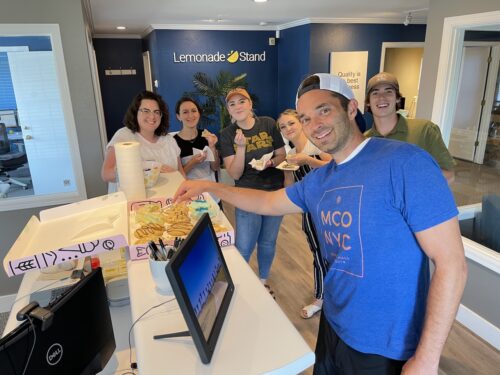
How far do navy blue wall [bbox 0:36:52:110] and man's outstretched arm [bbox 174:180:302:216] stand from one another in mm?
1896

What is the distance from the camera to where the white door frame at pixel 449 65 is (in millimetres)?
2502

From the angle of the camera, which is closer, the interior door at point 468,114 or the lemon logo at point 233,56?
the interior door at point 468,114

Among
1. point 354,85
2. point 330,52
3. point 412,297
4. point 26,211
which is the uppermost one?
point 330,52

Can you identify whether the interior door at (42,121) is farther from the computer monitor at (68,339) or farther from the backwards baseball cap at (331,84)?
the backwards baseball cap at (331,84)

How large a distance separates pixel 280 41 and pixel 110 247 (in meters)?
6.55

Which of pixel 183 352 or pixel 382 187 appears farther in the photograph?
pixel 382 187

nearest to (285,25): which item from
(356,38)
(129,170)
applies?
(356,38)

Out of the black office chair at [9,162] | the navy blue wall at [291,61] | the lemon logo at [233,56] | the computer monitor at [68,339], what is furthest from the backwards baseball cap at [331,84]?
the lemon logo at [233,56]

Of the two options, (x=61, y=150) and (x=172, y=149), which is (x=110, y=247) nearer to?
(x=172, y=149)

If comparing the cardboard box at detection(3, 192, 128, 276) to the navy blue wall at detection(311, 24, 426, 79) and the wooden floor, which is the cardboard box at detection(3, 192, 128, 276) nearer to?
the wooden floor

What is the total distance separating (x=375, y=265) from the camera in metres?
1.01

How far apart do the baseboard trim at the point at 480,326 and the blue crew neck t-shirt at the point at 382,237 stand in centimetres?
176

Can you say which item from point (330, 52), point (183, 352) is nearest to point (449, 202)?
point (183, 352)

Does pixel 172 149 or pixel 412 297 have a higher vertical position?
pixel 172 149
